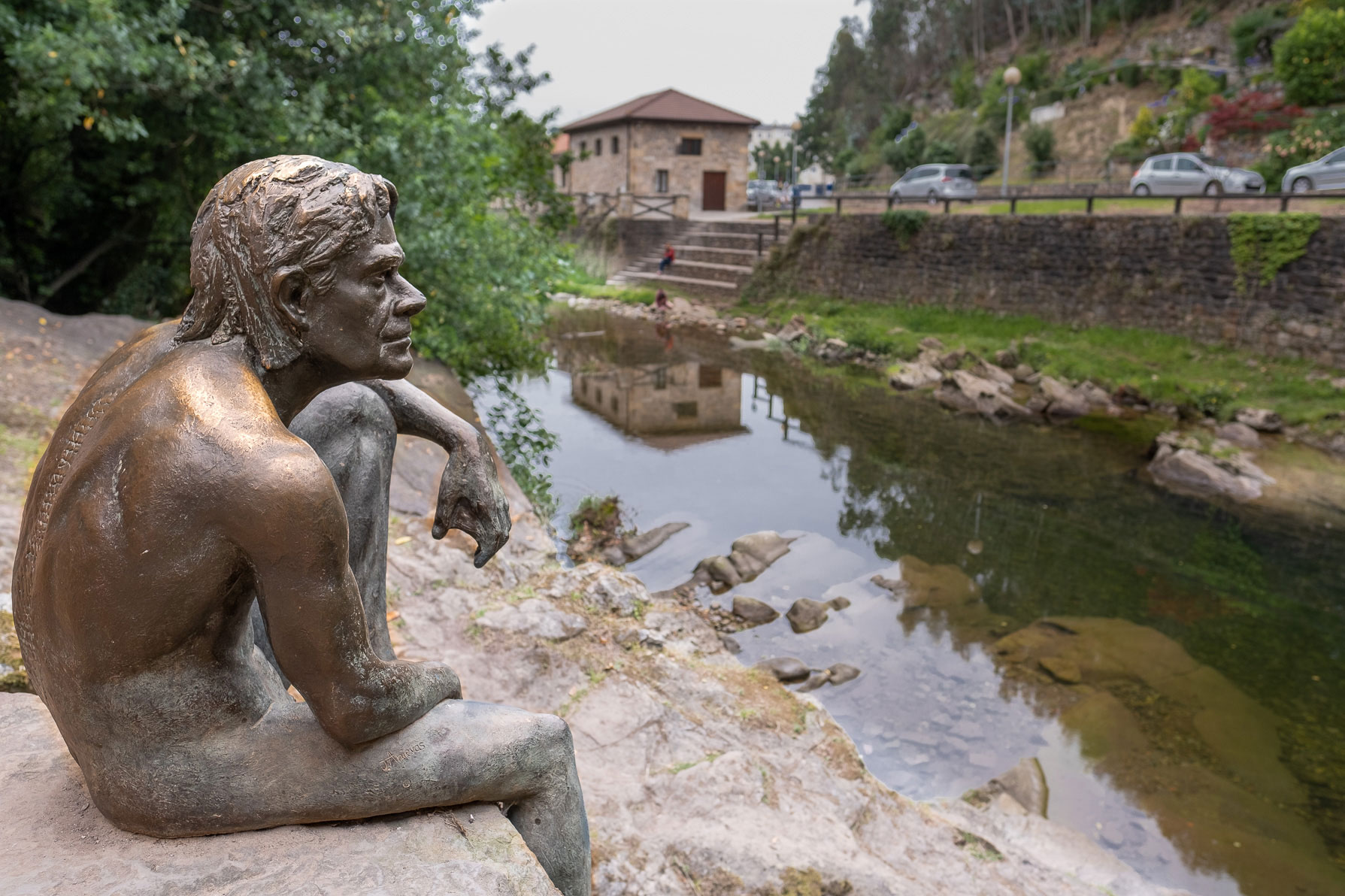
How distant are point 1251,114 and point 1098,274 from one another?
1610 centimetres

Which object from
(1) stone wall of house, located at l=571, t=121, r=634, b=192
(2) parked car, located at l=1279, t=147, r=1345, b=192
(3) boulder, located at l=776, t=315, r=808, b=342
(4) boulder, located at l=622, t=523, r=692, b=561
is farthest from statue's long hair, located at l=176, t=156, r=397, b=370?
(1) stone wall of house, located at l=571, t=121, r=634, b=192

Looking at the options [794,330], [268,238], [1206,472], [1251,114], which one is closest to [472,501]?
[268,238]

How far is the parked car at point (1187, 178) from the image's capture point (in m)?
21.9

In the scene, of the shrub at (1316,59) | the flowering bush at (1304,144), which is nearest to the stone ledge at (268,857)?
the flowering bush at (1304,144)

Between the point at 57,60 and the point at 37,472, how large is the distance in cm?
595

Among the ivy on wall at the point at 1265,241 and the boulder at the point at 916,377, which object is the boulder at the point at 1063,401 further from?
the ivy on wall at the point at 1265,241

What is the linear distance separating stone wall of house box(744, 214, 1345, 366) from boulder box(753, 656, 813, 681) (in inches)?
447

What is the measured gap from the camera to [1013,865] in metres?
4.33

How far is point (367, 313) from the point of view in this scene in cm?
194

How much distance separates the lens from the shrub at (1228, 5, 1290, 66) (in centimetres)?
3381

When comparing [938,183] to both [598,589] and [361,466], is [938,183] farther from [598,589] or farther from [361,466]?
[361,466]

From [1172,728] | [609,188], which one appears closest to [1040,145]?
[609,188]

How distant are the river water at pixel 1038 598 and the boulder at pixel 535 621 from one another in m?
2.00

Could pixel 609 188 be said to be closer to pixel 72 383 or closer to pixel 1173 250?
pixel 1173 250
